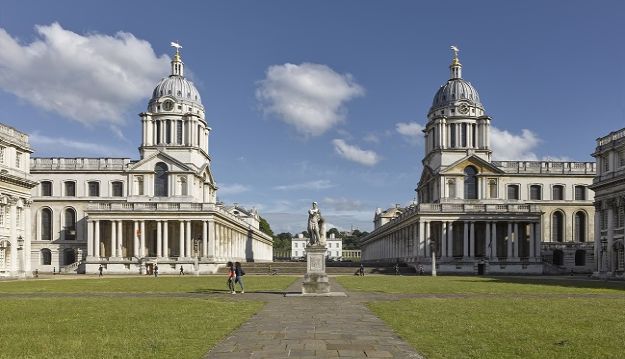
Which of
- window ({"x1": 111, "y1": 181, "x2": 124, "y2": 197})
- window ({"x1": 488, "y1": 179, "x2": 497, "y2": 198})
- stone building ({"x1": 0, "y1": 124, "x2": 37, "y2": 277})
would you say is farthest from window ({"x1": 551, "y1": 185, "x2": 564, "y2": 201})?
stone building ({"x1": 0, "y1": 124, "x2": 37, "y2": 277})

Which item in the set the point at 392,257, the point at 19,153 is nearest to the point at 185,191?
the point at 19,153

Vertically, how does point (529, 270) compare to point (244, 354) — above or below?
below

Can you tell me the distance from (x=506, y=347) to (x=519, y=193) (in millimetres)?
83109

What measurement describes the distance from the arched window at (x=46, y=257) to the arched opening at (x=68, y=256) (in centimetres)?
226

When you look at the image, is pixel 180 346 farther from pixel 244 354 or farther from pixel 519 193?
pixel 519 193

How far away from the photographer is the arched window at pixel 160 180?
88.1 meters

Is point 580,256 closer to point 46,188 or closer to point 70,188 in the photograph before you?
point 70,188

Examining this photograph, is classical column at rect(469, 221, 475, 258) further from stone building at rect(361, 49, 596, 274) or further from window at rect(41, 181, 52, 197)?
window at rect(41, 181, 52, 197)

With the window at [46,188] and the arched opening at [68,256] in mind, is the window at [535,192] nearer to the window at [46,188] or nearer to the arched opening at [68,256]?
the arched opening at [68,256]

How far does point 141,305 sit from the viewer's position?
2517 centimetres

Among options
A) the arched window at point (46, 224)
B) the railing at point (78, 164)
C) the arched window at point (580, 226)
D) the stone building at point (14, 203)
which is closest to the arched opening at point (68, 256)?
the arched window at point (46, 224)

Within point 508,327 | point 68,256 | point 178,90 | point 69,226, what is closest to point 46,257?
point 68,256

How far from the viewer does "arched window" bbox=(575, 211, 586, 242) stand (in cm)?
9238

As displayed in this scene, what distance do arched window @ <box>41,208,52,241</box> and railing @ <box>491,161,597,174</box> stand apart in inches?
2771
